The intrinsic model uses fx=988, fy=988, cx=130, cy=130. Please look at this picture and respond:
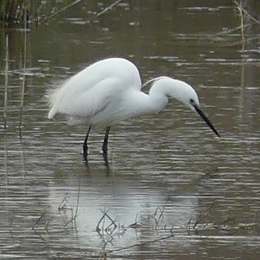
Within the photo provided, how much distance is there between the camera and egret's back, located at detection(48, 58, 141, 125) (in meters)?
8.80

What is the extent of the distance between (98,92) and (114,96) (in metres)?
0.16

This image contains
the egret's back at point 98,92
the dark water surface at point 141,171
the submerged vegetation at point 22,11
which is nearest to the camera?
the dark water surface at point 141,171

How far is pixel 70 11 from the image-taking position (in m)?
20.7

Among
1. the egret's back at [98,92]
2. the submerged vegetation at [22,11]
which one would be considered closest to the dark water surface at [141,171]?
the egret's back at [98,92]

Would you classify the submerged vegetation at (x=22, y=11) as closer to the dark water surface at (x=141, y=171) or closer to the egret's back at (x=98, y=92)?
the dark water surface at (x=141, y=171)

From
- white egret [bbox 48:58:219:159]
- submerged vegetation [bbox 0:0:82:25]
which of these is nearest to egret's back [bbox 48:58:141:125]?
white egret [bbox 48:58:219:159]

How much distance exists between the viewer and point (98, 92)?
8.88m

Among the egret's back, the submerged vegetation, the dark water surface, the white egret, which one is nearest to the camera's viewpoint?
the dark water surface

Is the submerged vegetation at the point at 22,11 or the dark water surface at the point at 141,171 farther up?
the submerged vegetation at the point at 22,11

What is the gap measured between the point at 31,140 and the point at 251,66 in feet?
18.4

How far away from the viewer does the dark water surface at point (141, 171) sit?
19.5 feet

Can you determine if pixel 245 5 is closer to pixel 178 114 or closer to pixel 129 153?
pixel 178 114

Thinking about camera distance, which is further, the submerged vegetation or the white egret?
the submerged vegetation

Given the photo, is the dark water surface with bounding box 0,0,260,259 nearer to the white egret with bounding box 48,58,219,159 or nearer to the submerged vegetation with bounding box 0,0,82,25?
the white egret with bounding box 48,58,219,159
